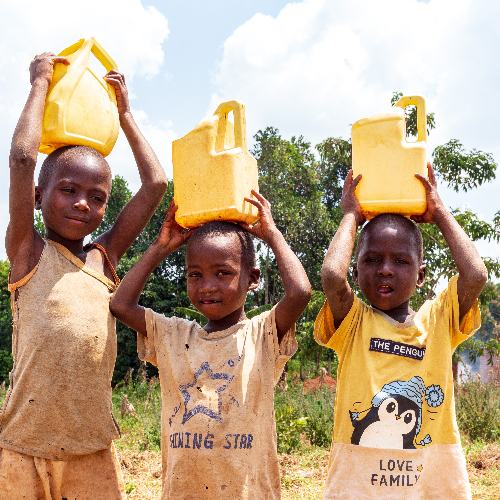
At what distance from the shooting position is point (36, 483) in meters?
2.19

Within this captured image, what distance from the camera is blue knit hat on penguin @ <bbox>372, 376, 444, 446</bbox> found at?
223 centimetres

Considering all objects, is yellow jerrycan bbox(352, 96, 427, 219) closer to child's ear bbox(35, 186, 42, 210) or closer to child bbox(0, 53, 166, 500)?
child bbox(0, 53, 166, 500)

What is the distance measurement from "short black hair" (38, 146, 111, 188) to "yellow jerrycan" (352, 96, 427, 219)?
963mm

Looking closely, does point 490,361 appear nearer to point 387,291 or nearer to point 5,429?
point 387,291

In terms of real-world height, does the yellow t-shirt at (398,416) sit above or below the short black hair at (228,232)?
below

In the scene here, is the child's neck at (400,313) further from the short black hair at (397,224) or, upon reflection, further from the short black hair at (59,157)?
the short black hair at (59,157)

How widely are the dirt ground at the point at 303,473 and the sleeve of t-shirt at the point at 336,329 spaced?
239 cm

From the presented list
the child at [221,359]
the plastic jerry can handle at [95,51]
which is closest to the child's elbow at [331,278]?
the child at [221,359]

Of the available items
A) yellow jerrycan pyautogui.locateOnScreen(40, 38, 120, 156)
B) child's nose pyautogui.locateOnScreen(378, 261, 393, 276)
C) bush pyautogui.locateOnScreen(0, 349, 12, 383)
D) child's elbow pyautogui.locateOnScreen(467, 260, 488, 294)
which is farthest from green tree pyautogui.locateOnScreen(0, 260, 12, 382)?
child's elbow pyautogui.locateOnScreen(467, 260, 488, 294)

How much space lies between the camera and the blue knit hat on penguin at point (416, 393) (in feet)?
7.30

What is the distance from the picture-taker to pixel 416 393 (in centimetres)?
224

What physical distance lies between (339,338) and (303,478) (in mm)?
2892

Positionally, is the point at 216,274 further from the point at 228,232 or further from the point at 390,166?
the point at 390,166

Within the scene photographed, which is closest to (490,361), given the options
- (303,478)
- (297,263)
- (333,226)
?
(303,478)
